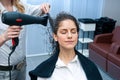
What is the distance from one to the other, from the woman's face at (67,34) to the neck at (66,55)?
0.05 meters

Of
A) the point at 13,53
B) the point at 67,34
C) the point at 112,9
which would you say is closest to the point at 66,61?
the point at 67,34

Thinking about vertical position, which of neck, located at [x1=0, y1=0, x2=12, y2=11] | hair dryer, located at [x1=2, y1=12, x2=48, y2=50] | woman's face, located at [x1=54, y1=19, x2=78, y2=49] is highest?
neck, located at [x1=0, y1=0, x2=12, y2=11]

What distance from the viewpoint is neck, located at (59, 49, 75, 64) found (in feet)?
4.17

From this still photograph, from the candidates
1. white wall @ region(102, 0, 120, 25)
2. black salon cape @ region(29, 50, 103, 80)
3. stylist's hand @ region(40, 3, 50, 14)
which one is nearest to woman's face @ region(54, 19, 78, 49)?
black salon cape @ region(29, 50, 103, 80)

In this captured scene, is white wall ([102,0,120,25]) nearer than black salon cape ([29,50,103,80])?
No

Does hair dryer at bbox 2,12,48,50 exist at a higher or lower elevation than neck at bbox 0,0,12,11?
lower

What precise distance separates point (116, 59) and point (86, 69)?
1.68 meters

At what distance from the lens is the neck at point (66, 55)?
4.17 feet

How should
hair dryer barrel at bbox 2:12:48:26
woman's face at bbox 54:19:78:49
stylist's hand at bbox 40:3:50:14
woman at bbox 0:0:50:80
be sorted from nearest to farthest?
hair dryer barrel at bbox 2:12:48:26 < woman's face at bbox 54:19:78:49 < woman at bbox 0:0:50:80 < stylist's hand at bbox 40:3:50:14

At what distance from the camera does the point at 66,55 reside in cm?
127

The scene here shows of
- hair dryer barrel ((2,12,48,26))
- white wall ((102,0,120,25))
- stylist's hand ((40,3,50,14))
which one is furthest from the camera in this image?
white wall ((102,0,120,25))

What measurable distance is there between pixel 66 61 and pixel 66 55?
0.12 feet

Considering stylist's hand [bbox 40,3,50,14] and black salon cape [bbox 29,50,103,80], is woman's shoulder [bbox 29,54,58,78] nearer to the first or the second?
black salon cape [bbox 29,50,103,80]

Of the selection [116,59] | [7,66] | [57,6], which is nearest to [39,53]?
[57,6]
